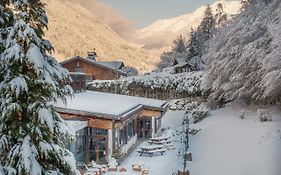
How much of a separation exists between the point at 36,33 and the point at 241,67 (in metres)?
21.3

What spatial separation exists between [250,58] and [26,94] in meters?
21.0

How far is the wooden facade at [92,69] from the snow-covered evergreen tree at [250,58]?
31634mm

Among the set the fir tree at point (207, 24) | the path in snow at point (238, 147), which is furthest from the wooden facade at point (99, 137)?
the fir tree at point (207, 24)

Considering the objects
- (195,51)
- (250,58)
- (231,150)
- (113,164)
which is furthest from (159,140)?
(195,51)

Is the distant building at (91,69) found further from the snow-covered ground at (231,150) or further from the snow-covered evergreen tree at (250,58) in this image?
the snow-covered ground at (231,150)

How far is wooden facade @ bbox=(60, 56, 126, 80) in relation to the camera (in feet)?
197

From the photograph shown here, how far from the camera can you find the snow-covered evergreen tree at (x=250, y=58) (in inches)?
868

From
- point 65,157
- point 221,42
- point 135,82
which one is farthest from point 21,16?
point 135,82

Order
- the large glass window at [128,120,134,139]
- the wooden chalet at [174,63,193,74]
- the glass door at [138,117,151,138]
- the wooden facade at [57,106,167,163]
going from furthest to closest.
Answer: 1. the wooden chalet at [174,63,193,74]
2. the glass door at [138,117,151,138]
3. the large glass window at [128,120,134,139]
4. the wooden facade at [57,106,167,163]

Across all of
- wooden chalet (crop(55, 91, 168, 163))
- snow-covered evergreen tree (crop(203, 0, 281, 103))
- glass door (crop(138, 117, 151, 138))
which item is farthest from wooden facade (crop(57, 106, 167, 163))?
snow-covered evergreen tree (crop(203, 0, 281, 103))

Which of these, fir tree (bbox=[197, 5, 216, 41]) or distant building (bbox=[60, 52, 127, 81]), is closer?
distant building (bbox=[60, 52, 127, 81])

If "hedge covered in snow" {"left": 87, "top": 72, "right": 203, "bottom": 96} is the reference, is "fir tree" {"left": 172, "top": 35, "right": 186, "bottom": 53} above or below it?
above

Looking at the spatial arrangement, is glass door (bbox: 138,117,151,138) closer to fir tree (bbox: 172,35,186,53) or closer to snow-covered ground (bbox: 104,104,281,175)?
snow-covered ground (bbox: 104,104,281,175)

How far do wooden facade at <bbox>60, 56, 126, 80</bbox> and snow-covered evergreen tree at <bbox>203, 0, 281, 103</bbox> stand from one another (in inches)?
1245
